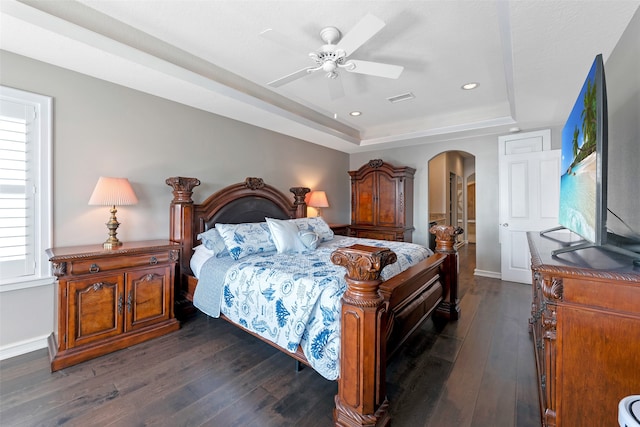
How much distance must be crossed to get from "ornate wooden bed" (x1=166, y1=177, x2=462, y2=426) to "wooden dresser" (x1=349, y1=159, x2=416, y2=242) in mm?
1889

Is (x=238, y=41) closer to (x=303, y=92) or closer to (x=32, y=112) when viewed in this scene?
(x=303, y=92)

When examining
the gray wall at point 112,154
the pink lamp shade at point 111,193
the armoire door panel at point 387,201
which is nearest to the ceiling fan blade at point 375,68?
the gray wall at point 112,154

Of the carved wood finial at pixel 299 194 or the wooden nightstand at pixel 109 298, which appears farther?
the carved wood finial at pixel 299 194

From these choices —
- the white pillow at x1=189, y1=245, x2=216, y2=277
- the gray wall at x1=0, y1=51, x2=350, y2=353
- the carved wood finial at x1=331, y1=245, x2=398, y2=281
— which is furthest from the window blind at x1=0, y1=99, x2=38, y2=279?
the carved wood finial at x1=331, y1=245, x2=398, y2=281

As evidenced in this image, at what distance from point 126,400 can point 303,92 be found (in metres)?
3.45

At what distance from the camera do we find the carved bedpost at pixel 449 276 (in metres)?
2.85

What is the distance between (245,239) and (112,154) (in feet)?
5.00

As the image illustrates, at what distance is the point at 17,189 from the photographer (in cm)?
214

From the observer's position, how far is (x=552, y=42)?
1911 millimetres

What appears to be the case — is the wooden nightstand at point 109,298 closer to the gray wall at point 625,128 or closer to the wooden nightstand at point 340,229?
the wooden nightstand at point 340,229

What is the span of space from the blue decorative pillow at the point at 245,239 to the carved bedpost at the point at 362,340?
1449 mm

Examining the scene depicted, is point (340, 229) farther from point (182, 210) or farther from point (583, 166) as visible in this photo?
point (583, 166)

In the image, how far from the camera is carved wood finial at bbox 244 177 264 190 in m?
3.60

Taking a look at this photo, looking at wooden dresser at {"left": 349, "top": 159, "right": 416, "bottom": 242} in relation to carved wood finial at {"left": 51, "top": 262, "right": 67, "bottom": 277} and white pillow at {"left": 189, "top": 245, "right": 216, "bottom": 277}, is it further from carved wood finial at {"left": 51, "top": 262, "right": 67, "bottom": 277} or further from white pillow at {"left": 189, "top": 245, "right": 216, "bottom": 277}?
carved wood finial at {"left": 51, "top": 262, "right": 67, "bottom": 277}
